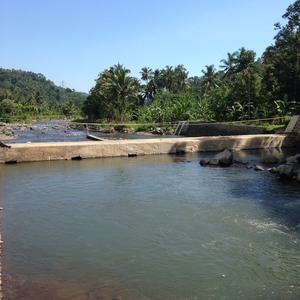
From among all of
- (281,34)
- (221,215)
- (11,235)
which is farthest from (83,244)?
(281,34)

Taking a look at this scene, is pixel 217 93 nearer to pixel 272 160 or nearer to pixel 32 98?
pixel 272 160

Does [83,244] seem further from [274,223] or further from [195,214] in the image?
[274,223]

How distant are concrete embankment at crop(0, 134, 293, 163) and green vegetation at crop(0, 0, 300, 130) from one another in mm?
4859

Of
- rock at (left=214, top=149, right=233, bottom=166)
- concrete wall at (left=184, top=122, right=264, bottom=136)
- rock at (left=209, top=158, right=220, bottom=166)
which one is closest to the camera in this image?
rock at (left=214, top=149, right=233, bottom=166)

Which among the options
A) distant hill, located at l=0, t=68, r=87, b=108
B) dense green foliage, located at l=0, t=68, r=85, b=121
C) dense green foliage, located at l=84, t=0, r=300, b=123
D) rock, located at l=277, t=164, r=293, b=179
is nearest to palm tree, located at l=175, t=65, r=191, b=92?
dense green foliage, located at l=84, t=0, r=300, b=123

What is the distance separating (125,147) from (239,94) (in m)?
18.4

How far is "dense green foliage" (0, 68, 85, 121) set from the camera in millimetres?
65312

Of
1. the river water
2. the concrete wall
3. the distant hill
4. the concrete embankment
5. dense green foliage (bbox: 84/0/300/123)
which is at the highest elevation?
the distant hill

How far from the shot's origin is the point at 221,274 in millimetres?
5336

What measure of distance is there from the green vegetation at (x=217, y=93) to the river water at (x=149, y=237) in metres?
12.6

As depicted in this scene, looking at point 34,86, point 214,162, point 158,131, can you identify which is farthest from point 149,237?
point 34,86

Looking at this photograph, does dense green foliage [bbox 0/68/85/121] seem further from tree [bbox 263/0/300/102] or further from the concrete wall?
tree [bbox 263/0/300/102]

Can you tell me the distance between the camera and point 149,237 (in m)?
6.72

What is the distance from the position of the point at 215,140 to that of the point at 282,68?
1285 cm
